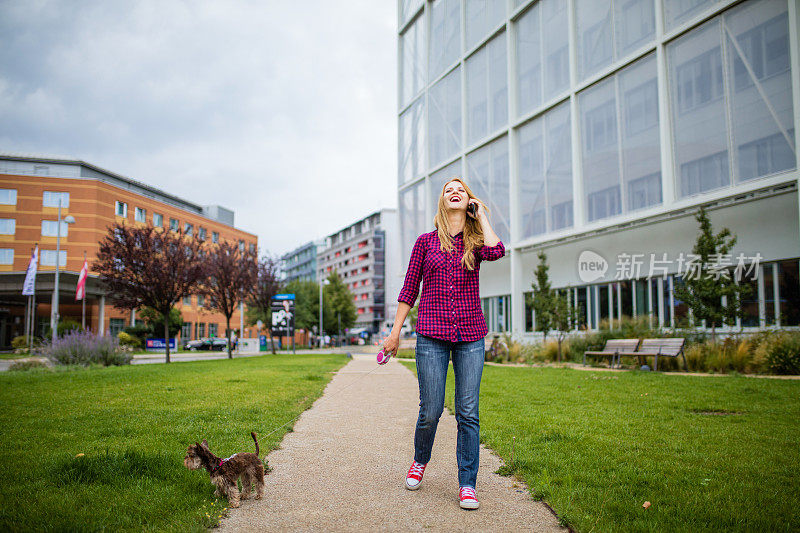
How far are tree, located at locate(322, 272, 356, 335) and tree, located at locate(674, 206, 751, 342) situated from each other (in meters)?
53.4

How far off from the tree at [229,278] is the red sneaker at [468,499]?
24.0 m

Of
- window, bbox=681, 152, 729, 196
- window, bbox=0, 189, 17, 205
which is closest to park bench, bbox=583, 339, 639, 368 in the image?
window, bbox=681, 152, 729, 196

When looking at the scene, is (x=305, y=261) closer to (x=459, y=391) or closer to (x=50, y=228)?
(x=50, y=228)

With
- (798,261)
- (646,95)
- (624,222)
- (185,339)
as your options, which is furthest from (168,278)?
(185,339)

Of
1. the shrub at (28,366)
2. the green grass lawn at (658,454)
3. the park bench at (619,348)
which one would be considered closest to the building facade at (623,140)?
the park bench at (619,348)

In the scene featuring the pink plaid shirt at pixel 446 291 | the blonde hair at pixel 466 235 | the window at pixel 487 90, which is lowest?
the pink plaid shirt at pixel 446 291

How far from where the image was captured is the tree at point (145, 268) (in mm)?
20453

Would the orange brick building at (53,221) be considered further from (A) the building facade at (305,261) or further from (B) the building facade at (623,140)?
(A) the building facade at (305,261)

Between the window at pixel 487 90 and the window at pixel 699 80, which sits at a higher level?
the window at pixel 487 90

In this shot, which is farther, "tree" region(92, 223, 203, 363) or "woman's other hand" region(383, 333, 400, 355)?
"tree" region(92, 223, 203, 363)

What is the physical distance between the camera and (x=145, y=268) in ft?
67.0

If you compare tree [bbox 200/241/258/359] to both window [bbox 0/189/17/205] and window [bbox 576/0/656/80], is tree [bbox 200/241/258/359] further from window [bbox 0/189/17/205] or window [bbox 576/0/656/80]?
window [bbox 0/189/17/205]

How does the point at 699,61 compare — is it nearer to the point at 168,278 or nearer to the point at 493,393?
the point at 493,393

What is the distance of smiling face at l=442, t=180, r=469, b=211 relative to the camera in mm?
3820
